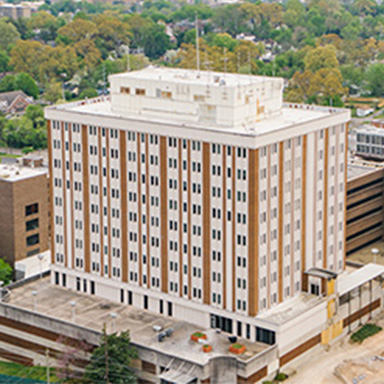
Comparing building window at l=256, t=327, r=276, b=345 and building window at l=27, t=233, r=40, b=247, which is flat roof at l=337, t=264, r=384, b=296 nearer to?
building window at l=256, t=327, r=276, b=345

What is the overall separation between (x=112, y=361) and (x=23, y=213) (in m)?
36.5

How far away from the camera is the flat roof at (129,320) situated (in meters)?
110

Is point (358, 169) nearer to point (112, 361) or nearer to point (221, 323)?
point (221, 323)

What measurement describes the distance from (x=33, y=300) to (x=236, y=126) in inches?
1242

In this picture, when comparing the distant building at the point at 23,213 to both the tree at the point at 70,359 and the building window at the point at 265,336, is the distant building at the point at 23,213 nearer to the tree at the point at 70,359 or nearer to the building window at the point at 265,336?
the tree at the point at 70,359

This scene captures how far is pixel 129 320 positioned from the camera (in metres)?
118

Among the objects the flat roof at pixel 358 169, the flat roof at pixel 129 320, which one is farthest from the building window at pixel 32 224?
the flat roof at pixel 358 169

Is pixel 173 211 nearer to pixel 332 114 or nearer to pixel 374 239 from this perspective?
pixel 332 114

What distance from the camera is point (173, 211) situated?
382 feet

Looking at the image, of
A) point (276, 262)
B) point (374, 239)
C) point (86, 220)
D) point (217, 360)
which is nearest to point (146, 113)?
point (86, 220)

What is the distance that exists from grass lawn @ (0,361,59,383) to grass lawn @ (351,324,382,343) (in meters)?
33.8

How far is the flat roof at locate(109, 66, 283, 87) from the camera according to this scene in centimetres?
11825

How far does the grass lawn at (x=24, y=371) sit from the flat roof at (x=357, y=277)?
33698 millimetres

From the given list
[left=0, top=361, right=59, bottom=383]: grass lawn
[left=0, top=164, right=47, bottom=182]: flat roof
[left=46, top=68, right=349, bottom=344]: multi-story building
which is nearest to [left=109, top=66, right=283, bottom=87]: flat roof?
[left=46, top=68, right=349, bottom=344]: multi-story building
